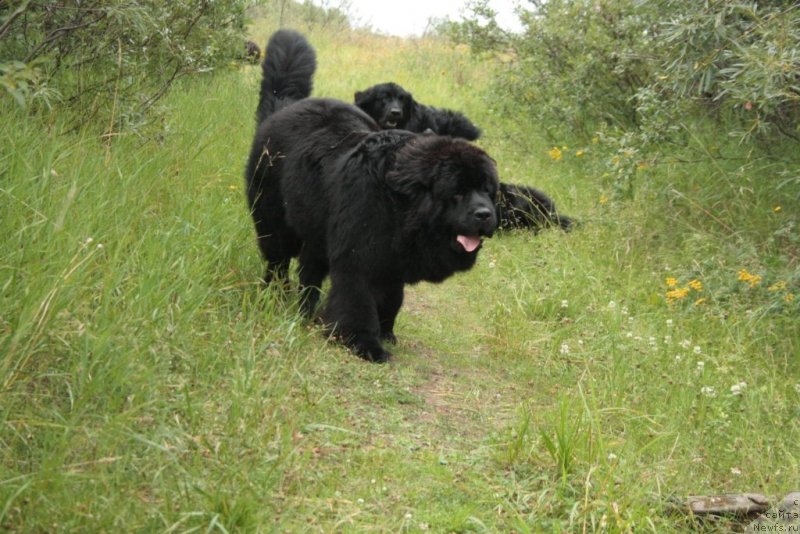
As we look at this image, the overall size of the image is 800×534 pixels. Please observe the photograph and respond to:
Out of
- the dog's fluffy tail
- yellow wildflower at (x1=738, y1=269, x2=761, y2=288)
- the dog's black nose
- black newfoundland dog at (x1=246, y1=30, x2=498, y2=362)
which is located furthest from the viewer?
the dog's fluffy tail

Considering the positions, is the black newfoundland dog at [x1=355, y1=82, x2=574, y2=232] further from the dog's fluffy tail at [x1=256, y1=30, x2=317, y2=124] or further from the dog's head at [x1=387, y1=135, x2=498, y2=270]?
the dog's head at [x1=387, y1=135, x2=498, y2=270]

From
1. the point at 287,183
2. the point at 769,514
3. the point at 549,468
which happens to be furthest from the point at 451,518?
the point at 287,183

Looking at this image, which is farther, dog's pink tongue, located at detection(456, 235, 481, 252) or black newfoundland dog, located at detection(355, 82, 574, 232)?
black newfoundland dog, located at detection(355, 82, 574, 232)

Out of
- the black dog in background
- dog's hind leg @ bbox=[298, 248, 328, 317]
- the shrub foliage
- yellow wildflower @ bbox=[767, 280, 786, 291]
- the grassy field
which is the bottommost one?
dog's hind leg @ bbox=[298, 248, 328, 317]

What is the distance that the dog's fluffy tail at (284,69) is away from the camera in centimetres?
675

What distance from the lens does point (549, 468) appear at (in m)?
3.81

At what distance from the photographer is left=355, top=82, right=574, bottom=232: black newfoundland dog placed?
8844 millimetres

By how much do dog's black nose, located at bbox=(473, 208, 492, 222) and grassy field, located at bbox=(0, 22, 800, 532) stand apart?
912 millimetres

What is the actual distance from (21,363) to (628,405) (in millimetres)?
2959

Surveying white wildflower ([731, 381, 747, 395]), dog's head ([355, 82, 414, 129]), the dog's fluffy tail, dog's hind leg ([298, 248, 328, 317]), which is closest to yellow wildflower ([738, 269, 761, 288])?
white wildflower ([731, 381, 747, 395])

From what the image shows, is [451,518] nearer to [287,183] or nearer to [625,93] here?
[287,183]

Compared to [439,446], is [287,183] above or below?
above

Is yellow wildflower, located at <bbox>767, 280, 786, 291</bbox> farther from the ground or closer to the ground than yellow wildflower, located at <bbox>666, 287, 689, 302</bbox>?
farther from the ground

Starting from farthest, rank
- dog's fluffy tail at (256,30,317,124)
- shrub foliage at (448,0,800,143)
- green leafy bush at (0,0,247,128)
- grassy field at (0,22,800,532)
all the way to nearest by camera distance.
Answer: dog's fluffy tail at (256,30,317,124) < shrub foliage at (448,0,800,143) < green leafy bush at (0,0,247,128) < grassy field at (0,22,800,532)
